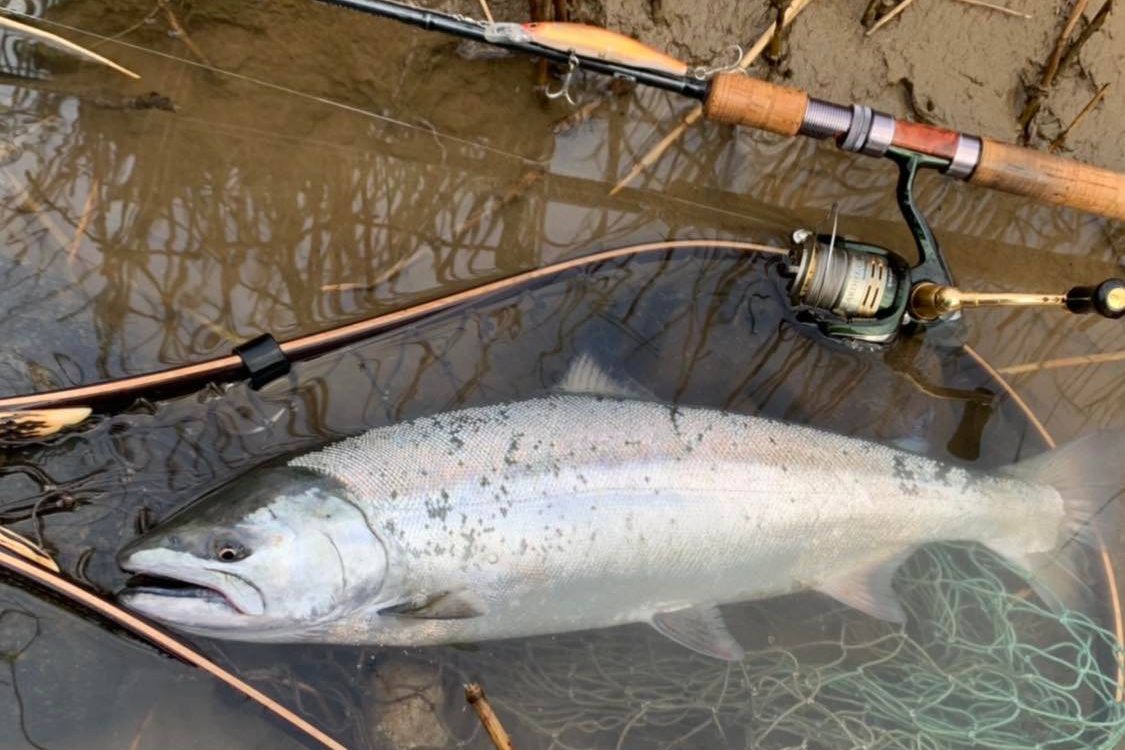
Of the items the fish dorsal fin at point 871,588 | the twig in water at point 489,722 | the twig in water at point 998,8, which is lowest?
the twig in water at point 489,722

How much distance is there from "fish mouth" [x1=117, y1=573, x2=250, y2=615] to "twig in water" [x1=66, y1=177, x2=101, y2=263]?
1.24 m

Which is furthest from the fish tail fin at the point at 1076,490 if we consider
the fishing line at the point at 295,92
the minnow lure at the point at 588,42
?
the fishing line at the point at 295,92

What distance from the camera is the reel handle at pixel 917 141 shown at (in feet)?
9.26

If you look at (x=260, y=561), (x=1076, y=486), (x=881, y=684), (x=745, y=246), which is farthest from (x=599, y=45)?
(x=881, y=684)

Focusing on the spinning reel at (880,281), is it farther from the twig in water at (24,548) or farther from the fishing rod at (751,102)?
the twig in water at (24,548)

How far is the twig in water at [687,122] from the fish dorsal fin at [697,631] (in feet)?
5.46

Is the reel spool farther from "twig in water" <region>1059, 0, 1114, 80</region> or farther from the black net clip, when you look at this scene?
the black net clip

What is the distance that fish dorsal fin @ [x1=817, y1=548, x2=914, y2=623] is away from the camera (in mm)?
2926

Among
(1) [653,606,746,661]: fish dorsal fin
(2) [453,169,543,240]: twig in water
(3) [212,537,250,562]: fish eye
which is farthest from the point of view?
(2) [453,169,543,240]: twig in water

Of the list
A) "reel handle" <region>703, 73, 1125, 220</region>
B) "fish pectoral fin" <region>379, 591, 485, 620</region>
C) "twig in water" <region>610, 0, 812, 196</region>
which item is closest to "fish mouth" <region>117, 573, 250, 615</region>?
"fish pectoral fin" <region>379, 591, 485, 620</region>

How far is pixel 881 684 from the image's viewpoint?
10.1ft

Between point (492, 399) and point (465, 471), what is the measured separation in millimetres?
584

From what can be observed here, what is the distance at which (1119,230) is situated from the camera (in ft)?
12.2

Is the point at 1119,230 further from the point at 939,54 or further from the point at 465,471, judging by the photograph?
the point at 465,471
